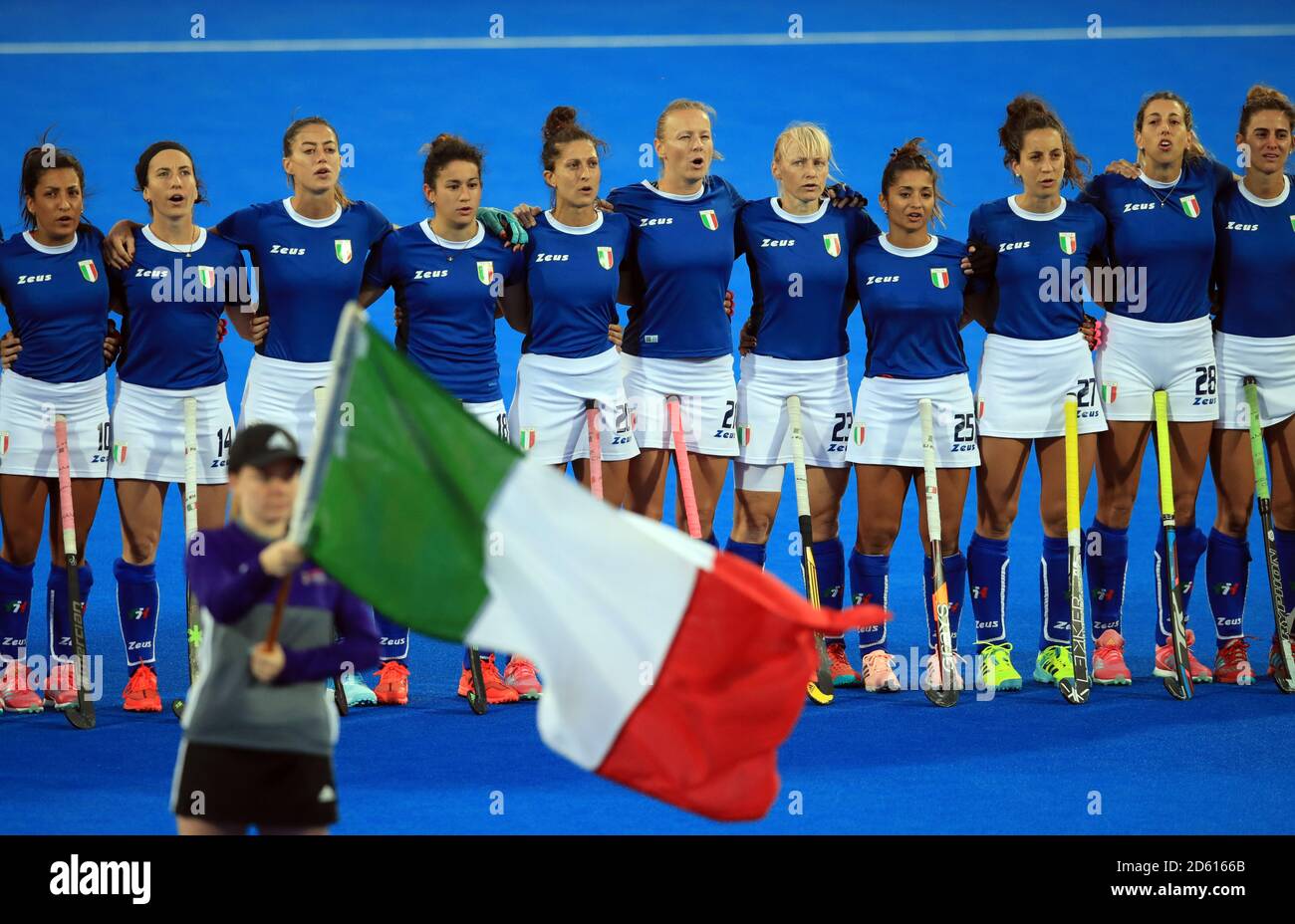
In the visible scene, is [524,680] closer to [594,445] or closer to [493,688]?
[493,688]

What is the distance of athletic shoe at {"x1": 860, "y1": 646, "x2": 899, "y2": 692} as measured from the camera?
27.8ft

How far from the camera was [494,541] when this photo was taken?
4.38m

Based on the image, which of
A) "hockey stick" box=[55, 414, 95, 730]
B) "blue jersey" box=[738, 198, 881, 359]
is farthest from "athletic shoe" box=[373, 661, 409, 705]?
"blue jersey" box=[738, 198, 881, 359]

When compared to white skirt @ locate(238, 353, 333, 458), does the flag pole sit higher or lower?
lower

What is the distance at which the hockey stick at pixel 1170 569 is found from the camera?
830 cm

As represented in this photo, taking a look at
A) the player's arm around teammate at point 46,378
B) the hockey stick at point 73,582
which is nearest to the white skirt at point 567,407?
the player's arm around teammate at point 46,378

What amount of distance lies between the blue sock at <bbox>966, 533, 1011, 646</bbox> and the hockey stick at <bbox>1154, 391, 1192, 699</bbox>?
0.75 m

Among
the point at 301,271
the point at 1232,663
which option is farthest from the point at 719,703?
the point at 1232,663

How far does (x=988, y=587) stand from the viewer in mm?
8531

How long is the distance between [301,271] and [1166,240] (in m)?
4.02

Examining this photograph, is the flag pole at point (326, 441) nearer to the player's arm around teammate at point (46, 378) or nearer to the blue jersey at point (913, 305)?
the player's arm around teammate at point (46, 378)

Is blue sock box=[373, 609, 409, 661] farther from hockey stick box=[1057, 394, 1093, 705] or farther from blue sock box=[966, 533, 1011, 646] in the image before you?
hockey stick box=[1057, 394, 1093, 705]

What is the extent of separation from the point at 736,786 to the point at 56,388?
4676 millimetres

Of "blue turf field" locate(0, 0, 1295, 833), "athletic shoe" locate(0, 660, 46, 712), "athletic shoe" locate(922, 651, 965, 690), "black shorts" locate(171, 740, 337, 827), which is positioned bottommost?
"black shorts" locate(171, 740, 337, 827)
